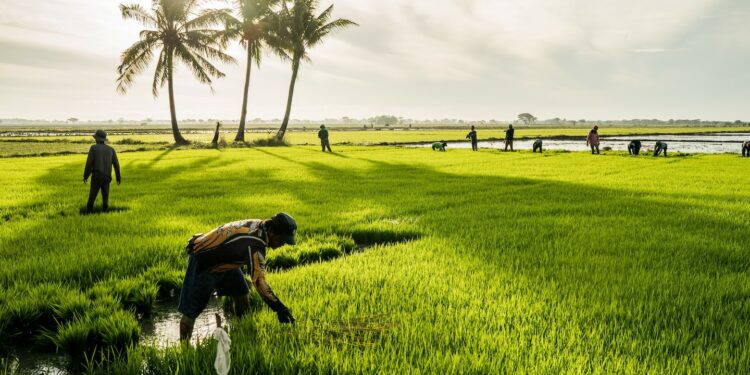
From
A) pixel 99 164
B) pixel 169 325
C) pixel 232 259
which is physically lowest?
pixel 169 325

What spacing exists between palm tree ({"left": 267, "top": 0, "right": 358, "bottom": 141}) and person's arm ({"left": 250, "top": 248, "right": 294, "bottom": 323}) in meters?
31.9

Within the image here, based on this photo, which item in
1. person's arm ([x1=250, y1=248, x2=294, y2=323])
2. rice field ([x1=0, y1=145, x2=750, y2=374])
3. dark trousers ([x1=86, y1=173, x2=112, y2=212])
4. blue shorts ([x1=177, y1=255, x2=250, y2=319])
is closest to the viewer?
person's arm ([x1=250, y1=248, x2=294, y2=323])

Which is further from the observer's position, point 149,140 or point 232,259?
point 149,140

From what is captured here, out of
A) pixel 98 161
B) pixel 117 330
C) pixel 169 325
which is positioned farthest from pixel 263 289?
pixel 98 161

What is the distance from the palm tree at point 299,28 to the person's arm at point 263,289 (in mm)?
31858

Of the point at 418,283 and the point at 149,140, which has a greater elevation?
the point at 149,140

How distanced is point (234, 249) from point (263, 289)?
41cm

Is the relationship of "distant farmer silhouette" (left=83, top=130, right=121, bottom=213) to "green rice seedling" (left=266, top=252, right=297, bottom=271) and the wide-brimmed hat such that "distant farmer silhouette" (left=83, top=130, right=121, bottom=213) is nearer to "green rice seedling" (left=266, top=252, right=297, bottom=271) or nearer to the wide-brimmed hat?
the wide-brimmed hat

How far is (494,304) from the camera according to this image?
152 inches

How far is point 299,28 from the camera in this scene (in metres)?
33.8

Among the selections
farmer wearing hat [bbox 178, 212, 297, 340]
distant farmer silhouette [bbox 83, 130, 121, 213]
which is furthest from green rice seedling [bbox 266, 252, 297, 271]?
distant farmer silhouette [bbox 83, 130, 121, 213]

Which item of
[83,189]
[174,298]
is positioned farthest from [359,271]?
[83,189]

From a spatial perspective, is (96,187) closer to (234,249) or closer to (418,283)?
(234,249)

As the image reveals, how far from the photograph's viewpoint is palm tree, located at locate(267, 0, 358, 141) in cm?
3319
